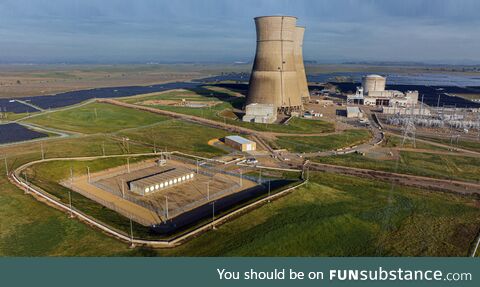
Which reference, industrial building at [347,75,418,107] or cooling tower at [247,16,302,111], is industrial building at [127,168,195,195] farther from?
industrial building at [347,75,418,107]

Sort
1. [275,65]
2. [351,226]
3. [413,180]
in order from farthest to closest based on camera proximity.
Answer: [275,65], [413,180], [351,226]

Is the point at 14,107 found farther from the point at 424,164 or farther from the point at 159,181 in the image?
the point at 424,164

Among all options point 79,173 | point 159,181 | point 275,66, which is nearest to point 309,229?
point 159,181

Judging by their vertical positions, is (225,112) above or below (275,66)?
below

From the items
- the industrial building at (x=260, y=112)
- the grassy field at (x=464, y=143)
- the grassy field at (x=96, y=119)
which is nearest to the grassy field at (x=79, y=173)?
the grassy field at (x=96, y=119)

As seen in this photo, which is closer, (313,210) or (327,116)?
(313,210)

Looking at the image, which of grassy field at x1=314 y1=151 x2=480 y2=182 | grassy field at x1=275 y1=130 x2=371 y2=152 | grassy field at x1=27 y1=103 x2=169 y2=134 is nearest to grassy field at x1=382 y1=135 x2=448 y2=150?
grassy field at x1=275 y1=130 x2=371 y2=152
